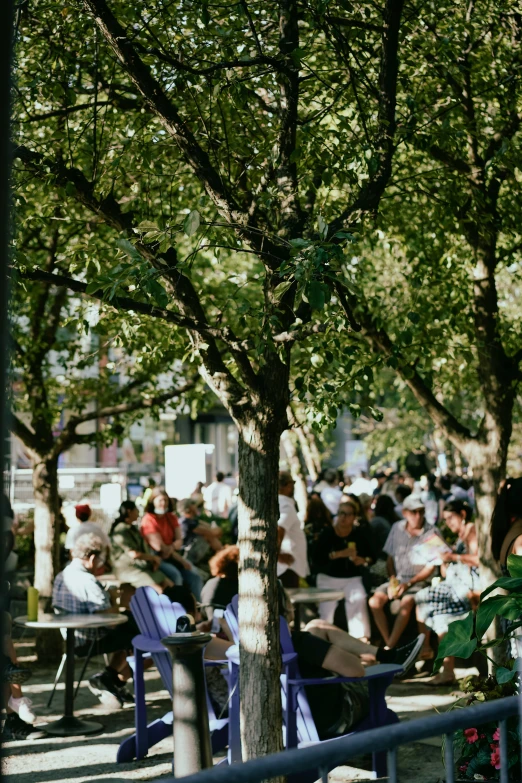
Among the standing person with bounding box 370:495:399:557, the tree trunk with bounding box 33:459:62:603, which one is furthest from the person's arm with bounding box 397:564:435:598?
the tree trunk with bounding box 33:459:62:603

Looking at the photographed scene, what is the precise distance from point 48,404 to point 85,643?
3.33 metres

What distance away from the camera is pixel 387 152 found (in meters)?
5.66

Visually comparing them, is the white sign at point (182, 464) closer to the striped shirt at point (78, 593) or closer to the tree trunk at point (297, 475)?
the tree trunk at point (297, 475)

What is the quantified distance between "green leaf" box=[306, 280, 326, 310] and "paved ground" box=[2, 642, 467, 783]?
3.02 metres

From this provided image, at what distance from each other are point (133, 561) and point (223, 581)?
254 centimetres

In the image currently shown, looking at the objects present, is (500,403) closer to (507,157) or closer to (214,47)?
(507,157)

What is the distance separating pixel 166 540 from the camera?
12.2 m

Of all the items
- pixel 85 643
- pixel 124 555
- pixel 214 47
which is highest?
pixel 214 47

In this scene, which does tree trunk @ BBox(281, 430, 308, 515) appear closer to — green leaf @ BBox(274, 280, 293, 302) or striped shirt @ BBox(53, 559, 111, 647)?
striped shirt @ BBox(53, 559, 111, 647)

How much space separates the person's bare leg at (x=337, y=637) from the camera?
23.9ft

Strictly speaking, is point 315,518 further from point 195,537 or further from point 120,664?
point 120,664

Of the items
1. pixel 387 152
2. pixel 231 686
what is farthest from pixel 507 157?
pixel 231 686

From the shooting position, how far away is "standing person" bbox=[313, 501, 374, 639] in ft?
36.9

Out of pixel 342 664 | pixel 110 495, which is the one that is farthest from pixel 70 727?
pixel 110 495
